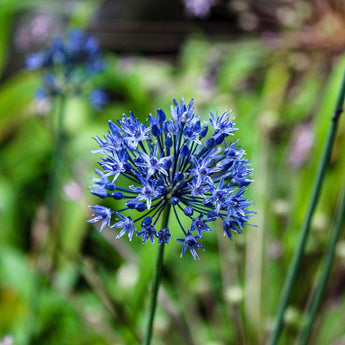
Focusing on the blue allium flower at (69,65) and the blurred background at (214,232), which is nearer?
the blue allium flower at (69,65)

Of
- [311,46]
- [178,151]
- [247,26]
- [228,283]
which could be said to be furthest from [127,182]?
[178,151]

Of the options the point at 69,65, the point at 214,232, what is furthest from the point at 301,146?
the point at 69,65

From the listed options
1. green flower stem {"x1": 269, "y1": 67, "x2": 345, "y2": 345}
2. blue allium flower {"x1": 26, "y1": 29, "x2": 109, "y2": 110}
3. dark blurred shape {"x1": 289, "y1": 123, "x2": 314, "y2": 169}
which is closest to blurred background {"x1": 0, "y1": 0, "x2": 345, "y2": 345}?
dark blurred shape {"x1": 289, "y1": 123, "x2": 314, "y2": 169}

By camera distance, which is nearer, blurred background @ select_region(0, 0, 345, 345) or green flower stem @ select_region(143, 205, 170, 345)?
green flower stem @ select_region(143, 205, 170, 345)

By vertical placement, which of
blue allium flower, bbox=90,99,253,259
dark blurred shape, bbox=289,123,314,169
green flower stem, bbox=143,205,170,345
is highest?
dark blurred shape, bbox=289,123,314,169

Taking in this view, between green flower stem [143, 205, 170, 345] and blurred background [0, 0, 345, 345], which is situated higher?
blurred background [0, 0, 345, 345]

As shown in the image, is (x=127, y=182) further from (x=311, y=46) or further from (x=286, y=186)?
(x=311, y=46)

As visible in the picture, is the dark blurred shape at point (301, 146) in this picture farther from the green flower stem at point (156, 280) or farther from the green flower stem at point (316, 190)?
the green flower stem at point (156, 280)

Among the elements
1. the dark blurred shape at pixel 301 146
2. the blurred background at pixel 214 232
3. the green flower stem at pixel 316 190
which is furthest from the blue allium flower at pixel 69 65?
the green flower stem at pixel 316 190

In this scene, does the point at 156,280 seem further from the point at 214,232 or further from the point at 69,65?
the point at 214,232

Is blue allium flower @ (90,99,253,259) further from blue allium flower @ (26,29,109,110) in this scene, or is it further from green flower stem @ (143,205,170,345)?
blue allium flower @ (26,29,109,110)
